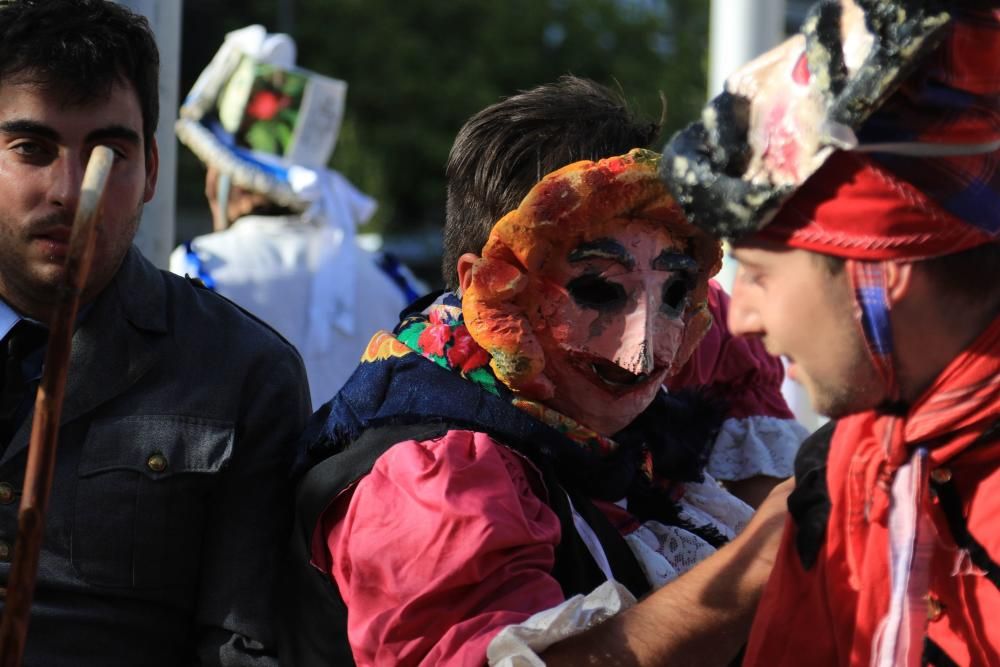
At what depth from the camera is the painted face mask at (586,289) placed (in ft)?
8.63

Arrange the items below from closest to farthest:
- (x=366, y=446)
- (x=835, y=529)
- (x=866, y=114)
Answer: (x=866, y=114), (x=835, y=529), (x=366, y=446)

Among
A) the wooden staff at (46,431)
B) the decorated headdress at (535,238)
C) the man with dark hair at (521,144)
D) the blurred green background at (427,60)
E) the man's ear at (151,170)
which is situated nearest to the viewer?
the wooden staff at (46,431)

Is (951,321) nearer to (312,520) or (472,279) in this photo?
(472,279)

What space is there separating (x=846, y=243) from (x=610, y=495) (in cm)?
96

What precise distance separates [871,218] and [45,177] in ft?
4.97

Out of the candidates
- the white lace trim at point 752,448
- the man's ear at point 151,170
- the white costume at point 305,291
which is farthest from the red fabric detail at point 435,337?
the white costume at point 305,291

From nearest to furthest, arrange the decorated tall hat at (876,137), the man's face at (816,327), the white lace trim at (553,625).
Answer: the decorated tall hat at (876,137) < the man's face at (816,327) < the white lace trim at (553,625)

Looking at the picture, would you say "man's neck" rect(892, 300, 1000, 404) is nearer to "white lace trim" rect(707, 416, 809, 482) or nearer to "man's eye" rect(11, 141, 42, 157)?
"white lace trim" rect(707, 416, 809, 482)

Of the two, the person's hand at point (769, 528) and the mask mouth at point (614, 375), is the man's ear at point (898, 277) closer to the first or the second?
the person's hand at point (769, 528)

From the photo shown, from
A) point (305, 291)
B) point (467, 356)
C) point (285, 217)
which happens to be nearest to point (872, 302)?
point (467, 356)

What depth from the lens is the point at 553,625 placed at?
229 centimetres

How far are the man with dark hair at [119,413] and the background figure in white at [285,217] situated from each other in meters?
2.28

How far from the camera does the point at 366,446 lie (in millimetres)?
2600

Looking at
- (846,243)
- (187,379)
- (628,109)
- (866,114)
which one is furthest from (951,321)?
(187,379)
